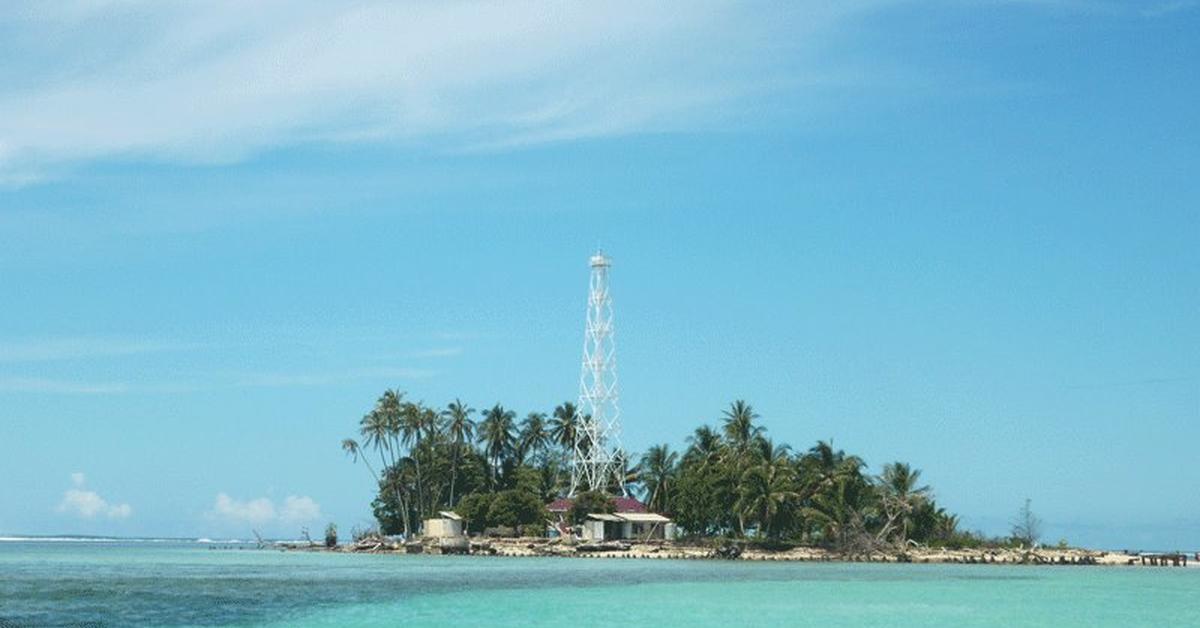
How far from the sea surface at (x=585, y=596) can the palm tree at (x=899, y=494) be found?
1267 cm

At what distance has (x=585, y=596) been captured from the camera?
41625 mm

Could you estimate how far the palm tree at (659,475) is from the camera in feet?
306

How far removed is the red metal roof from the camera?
8750 cm

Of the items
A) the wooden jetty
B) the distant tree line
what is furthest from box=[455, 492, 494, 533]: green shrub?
the wooden jetty

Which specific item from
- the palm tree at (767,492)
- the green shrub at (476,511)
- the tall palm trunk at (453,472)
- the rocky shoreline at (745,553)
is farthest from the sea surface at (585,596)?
the tall palm trunk at (453,472)

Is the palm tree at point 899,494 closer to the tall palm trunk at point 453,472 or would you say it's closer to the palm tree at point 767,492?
the palm tree at point 767,492

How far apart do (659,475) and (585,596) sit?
52406 mm

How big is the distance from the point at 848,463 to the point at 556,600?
42032 mm

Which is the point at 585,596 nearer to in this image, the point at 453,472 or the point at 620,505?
the point at 620,505

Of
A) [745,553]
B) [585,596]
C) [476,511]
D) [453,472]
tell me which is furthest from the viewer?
[453,472]

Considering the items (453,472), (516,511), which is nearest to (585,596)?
(516,511)

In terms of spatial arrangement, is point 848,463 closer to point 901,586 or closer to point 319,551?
point 901,586

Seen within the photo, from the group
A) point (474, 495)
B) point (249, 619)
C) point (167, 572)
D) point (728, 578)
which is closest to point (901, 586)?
point (728, 578)

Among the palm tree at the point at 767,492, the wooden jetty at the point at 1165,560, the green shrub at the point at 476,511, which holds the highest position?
the palm tree at the point at 767,492
